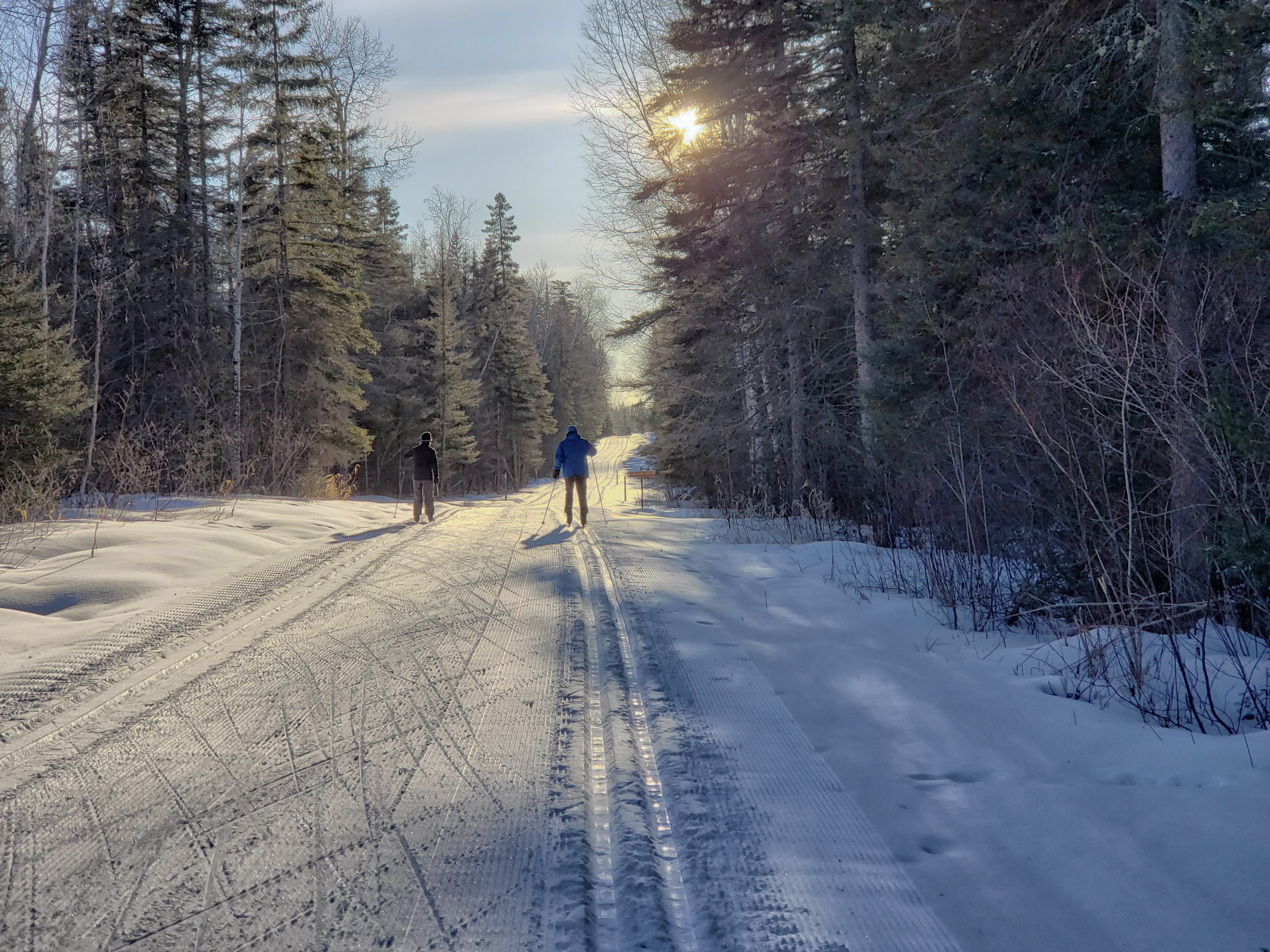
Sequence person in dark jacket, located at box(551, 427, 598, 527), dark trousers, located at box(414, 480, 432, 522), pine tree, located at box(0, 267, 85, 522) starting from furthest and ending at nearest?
dark trousers, located at box(414, 480, 432, 522), person in dark jacket, located at box(551, 427, 598, 527), pine tree, located at box(0, 267, 85, 522)

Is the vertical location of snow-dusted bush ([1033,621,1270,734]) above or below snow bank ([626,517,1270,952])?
above

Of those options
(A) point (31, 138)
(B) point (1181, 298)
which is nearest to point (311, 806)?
(B) point (1181, 298)

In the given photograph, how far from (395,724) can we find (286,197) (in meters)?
22.8

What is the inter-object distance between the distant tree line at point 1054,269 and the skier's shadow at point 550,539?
4.58m

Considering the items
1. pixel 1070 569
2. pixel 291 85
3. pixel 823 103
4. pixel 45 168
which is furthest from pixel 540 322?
pixel 1070 569

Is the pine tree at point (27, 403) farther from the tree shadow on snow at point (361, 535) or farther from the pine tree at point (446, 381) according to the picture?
the pine tree at point (446, 381)

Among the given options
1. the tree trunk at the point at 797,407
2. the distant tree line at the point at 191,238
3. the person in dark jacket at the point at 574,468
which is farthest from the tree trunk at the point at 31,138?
the tree trunk at the point at 797,407

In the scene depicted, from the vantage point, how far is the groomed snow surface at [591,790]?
2395mm

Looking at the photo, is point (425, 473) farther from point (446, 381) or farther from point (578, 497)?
point (446, 381)

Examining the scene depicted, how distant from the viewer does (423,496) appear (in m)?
14.9

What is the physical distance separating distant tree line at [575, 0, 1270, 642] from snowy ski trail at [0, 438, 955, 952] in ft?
8.53

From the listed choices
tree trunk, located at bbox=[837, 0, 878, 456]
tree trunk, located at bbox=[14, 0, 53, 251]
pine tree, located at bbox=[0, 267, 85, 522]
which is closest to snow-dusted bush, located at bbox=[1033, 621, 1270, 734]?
tree trunk, located at bbox=[837, 0, 878, 456]

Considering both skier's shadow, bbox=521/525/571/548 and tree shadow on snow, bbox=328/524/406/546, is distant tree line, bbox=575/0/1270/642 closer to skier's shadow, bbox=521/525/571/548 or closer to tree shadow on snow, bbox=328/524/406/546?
skier's shadow, bbox=521/525/571/548

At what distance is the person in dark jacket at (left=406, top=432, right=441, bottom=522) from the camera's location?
1473cm
